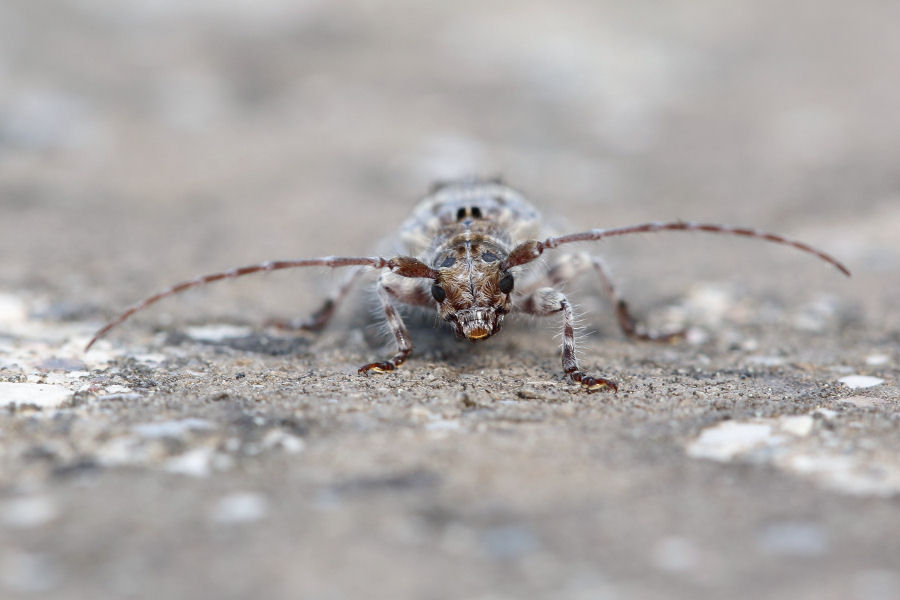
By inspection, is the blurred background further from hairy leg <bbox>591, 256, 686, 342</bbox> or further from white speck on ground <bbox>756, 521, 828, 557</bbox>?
white speck on ground <bbox>756, 521, 828, 557</bbox>

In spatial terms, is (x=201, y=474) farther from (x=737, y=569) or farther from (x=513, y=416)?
(x=737, y=569)

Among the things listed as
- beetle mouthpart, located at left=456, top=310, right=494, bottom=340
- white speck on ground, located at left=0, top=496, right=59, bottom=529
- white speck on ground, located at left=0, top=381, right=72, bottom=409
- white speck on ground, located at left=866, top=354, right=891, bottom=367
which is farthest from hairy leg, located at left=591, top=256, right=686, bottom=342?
white speck on ground, located at left=0, top=496, right=59, bottom=529

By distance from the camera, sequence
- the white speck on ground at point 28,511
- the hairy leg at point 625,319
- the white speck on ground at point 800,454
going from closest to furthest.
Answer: the white speck on ground at point 28,511
the white speck on ground at point 800,454
the hairy leg at point 625,319

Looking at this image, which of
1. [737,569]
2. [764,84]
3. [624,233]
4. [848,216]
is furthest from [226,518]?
[764,84]

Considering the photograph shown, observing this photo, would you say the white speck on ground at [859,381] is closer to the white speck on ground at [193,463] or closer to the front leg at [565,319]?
the front leg at [565,319]

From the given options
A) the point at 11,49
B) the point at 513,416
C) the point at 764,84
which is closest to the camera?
the point at 513,416

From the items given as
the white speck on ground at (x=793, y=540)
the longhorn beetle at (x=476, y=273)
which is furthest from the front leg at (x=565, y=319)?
the white speck on ground at (x=793, y=540)

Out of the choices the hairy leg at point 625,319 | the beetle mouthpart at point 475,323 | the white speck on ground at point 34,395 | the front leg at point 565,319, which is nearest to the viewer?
the white speck on ground at point 34,395
